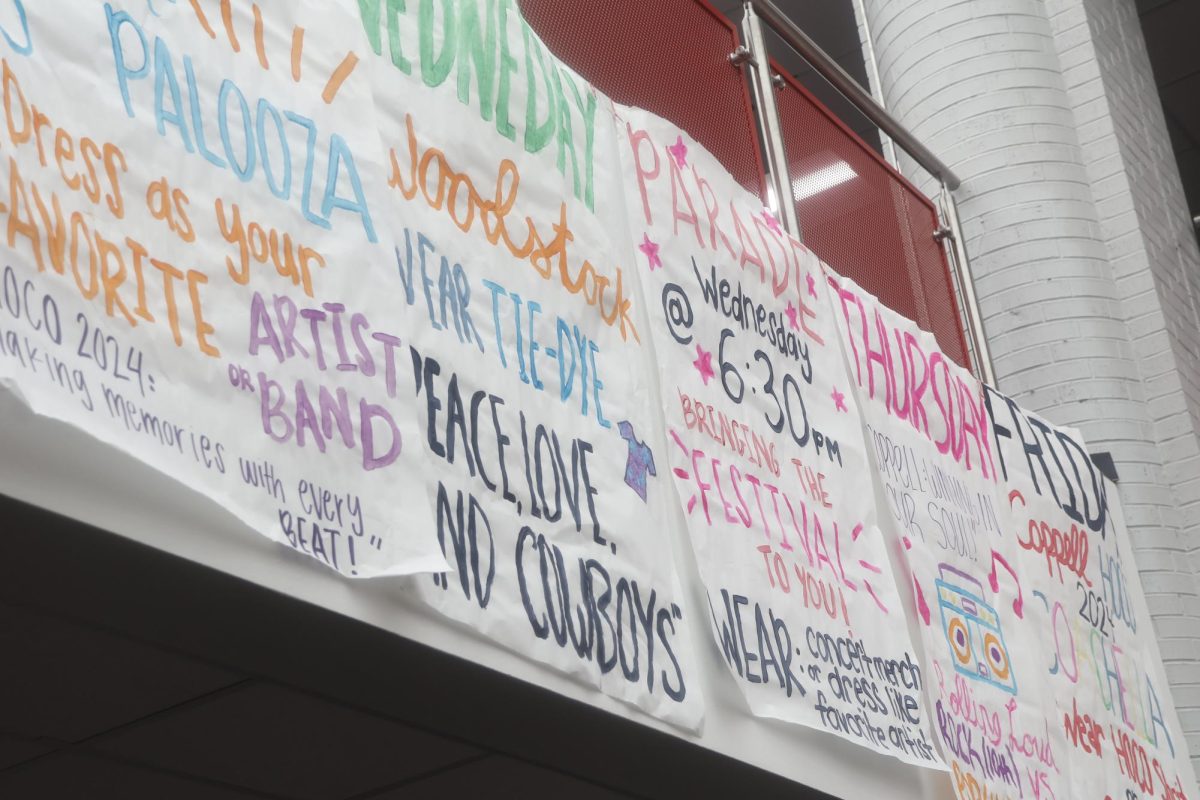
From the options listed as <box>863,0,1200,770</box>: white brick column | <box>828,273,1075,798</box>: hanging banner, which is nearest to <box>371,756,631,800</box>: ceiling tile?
<box>828,273,1075,798</box>: hanging banner

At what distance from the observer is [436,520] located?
250cm

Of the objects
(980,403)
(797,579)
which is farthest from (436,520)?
(980,403)

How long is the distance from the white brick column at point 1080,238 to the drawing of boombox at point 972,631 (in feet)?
5.68

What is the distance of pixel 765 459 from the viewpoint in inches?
135

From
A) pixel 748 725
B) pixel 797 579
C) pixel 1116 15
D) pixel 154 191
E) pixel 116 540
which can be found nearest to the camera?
pixel 116 540

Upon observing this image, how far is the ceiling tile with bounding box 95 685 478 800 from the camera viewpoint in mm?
2951

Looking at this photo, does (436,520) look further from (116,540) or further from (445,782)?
(445,782)

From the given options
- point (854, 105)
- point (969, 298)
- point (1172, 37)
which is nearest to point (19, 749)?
point (854, 105)

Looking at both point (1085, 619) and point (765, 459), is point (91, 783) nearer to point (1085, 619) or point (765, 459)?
point (765, 459)

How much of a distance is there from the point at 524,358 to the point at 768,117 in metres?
1.56

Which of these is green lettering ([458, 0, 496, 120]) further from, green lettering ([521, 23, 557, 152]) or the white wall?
the white wall

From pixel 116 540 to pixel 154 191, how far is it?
0.48 m

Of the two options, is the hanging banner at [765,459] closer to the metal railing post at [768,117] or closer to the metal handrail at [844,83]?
the metal railing post at [768,117]

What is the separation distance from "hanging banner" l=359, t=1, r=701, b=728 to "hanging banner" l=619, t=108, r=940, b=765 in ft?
0.35
